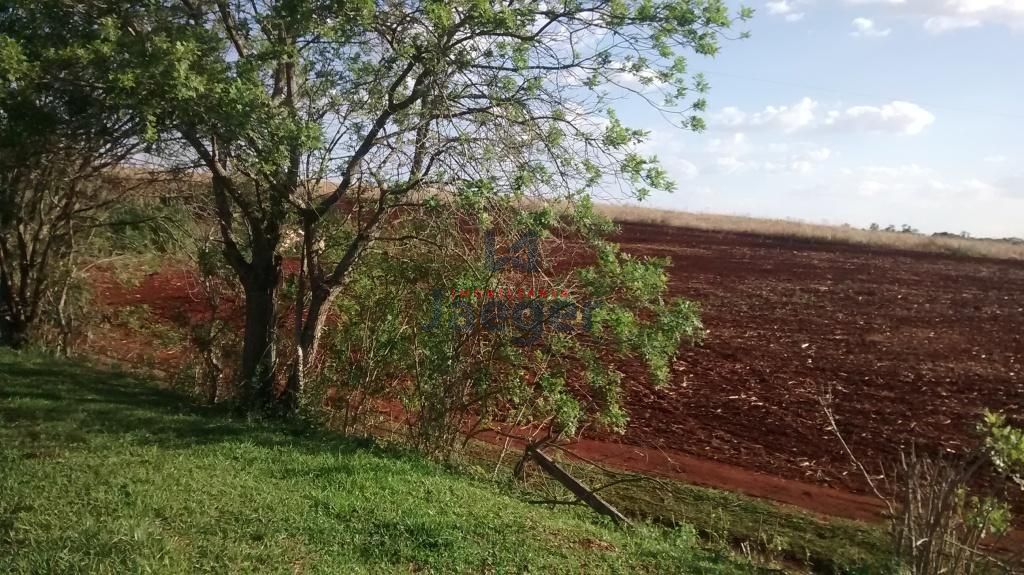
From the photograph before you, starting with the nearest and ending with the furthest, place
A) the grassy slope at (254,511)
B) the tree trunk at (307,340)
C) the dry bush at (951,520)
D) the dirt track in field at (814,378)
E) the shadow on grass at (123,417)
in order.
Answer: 1. the grassy slope at (254,511)
2. the dry bush at (951,520)
3. the shadow on grass at (123,417)
4. the tree trunk at (307,340)
5. the dirt track in field at (814,378)

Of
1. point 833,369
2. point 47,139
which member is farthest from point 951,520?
point 833,369

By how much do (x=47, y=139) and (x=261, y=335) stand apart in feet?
10.1

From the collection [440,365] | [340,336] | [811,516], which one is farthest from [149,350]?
[811,516]

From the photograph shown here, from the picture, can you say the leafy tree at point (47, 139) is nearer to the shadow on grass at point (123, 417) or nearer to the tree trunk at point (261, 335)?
the tree trunk at point (261, 335)

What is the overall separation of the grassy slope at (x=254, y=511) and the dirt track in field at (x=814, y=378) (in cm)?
367

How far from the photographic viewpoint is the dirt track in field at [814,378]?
10219 millimetres

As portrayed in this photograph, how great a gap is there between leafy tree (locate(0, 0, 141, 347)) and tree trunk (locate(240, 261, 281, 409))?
2007 millimetres

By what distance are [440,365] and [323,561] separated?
12.3 feet

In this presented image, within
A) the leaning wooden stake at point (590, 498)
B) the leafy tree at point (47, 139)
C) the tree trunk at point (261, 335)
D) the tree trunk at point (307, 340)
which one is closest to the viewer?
the leafy tree at point (47, 139)

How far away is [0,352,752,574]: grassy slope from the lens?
4.50 m

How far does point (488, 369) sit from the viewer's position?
26.6 feet

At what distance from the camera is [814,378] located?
1430cm

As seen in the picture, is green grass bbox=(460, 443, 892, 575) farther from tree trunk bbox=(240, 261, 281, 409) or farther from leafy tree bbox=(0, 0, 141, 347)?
leafy tree bbox=(0, 0, 141, 347)
